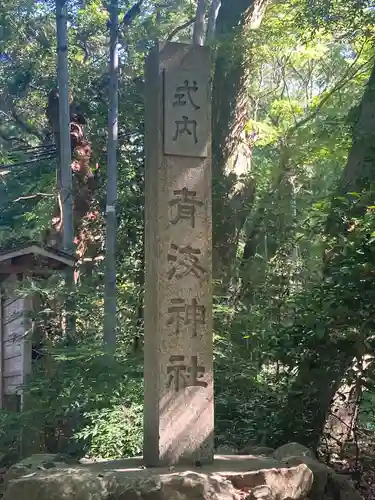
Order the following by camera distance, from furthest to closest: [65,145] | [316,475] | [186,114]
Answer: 1. [65,145]
2. [186,114]
3. [316,475]

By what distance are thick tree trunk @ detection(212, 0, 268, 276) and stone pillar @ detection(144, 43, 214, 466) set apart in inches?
158

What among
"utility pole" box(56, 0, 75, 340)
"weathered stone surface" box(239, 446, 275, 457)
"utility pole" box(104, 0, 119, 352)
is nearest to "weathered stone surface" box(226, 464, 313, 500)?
"weathered stone surface" box(239, 446, 275, 457)

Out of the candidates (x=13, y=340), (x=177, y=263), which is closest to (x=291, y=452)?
(x=177, y=263)

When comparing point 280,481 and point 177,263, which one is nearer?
point 280,481

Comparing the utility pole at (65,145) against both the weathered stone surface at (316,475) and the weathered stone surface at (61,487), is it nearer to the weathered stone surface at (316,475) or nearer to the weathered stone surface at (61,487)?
the weathered stone surface at (61,487)

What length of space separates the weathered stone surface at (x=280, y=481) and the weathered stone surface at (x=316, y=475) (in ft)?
0.55

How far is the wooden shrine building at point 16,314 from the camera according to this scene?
6.81 m

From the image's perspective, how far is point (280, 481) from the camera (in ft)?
11.7

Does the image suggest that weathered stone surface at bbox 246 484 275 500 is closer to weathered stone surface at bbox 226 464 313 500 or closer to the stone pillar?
weathered stone surface at bbox 226 464 313 500

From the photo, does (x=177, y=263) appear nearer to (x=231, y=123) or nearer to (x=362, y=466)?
(x=362, y=466)

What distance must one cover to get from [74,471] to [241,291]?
4.20 m

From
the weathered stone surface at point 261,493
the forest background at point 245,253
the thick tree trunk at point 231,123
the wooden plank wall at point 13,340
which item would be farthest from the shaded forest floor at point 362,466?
the wooden plank wall at point 13,340

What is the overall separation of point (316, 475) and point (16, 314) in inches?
170

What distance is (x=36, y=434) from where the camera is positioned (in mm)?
6527
